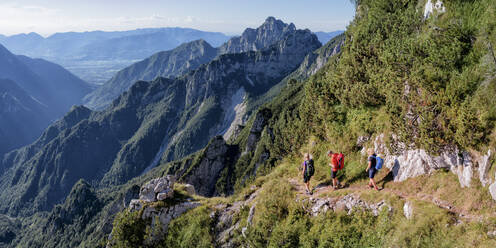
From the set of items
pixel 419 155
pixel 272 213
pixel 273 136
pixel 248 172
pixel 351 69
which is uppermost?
pixel 351 69

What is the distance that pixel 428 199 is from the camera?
12.7 meters

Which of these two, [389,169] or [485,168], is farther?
[389,169]

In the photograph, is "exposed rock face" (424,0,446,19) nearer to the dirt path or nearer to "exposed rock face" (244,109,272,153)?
the dirt path

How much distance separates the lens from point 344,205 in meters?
14.7

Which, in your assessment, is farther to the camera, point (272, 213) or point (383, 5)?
point (383, 5)

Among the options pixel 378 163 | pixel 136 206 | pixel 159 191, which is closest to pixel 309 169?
pixel 378 163

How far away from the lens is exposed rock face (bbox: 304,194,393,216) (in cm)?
1341

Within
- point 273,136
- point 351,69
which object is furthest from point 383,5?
point 273,136

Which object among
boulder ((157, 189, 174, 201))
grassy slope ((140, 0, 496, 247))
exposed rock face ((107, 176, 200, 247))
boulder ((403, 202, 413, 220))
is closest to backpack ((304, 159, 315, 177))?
grassy slope ((140, 0, 496, 247))

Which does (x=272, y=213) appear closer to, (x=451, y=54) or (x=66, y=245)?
(x=451, y=54)

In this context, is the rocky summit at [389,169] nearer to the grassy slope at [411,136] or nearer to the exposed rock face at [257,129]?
the grassy slope at [411,136]

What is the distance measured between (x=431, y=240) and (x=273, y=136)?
104 meters

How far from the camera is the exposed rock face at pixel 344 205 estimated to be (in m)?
13.4

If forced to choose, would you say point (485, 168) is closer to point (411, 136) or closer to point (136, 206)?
point (411, 136)
